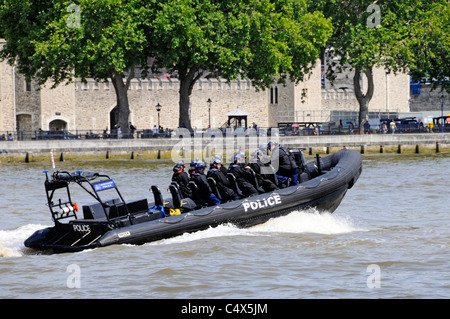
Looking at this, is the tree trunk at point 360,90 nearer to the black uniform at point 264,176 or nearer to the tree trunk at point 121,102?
the tree trunk at point 121,102

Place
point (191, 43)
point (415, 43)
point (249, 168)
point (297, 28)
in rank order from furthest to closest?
point (415, 43) < point (297, 28) < point (191, 43) < point (249, 168)

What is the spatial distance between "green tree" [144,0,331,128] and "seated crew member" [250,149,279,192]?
28.8 m

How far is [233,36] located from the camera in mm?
54062

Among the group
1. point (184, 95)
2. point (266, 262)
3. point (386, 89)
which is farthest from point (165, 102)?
point (266, 262)

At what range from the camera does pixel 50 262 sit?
1834 cm

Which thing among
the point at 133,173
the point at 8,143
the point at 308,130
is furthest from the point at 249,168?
the point at 308,130

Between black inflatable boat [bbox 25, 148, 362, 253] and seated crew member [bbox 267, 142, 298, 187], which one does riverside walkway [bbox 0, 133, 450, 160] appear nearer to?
seated crew member [bbox 267, 142, 298, 187]

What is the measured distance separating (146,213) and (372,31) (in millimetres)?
42144

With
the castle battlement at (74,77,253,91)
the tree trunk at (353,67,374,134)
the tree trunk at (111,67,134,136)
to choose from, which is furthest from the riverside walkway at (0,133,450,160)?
the castle battlement at (74,77,253,91)

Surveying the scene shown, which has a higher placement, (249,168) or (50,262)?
(249,168)

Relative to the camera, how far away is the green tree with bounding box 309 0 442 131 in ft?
196

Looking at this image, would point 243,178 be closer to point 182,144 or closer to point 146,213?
point 146,213

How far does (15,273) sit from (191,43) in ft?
114
